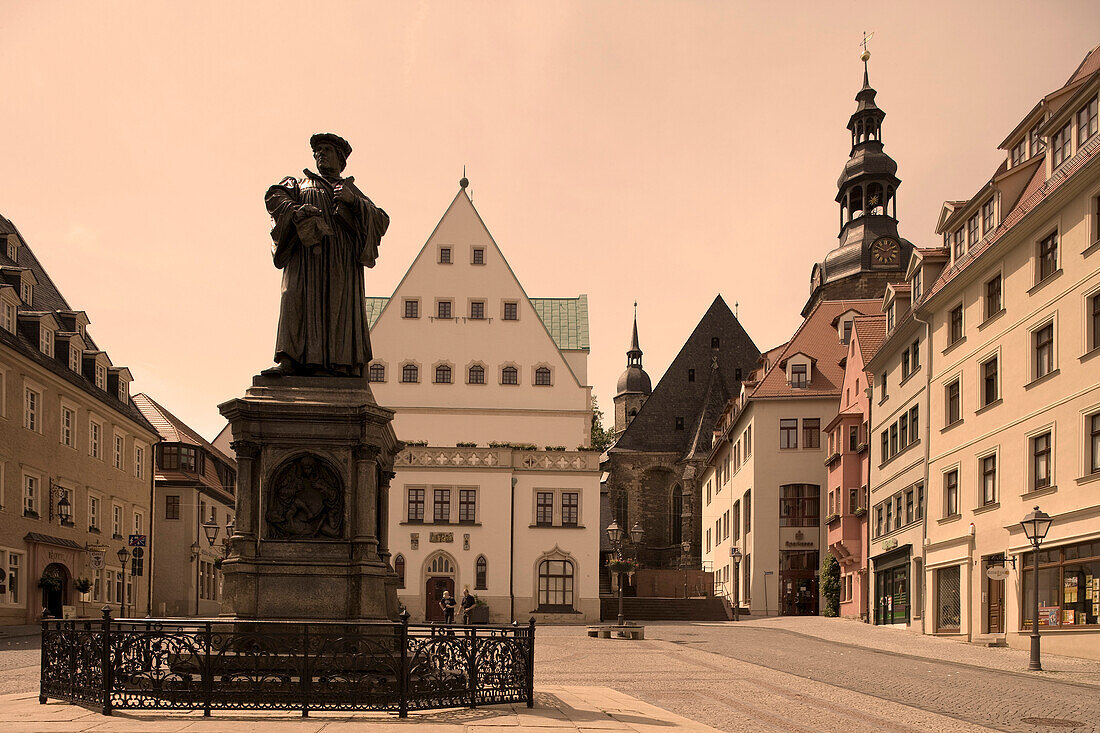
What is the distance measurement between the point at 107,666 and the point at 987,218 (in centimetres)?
2727

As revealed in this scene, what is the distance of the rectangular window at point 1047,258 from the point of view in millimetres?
26414

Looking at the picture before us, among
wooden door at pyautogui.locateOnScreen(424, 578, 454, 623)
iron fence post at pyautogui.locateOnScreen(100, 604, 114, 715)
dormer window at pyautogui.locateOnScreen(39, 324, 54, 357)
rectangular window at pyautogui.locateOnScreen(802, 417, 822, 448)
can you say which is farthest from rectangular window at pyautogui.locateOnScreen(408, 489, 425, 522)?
iron fence post at pyautogui.locateOnScreen(100, 604, 114, 715)

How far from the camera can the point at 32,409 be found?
38.5 metres

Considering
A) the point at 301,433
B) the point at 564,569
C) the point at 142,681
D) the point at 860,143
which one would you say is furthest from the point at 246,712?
the point at 860,143

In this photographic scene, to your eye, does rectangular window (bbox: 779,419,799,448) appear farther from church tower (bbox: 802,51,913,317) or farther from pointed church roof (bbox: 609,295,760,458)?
pointed church roof (bbox: 609,295,760,458)

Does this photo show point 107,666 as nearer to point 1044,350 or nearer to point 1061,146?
point 1044,350

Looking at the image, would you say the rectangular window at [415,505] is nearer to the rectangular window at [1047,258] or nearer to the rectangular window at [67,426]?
the rectangular window at [67,426]

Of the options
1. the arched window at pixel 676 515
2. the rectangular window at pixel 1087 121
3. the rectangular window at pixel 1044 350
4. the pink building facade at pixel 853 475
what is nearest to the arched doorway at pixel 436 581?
the pink building facade at pixel 853 475

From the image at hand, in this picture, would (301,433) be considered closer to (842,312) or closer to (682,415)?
(842,312)

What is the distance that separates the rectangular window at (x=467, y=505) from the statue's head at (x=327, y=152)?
37.6 meters

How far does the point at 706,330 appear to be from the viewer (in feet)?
292

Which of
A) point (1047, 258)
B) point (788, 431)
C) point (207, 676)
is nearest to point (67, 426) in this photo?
point (788, 431)

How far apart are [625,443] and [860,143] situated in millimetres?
27940

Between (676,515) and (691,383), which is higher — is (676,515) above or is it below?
below
